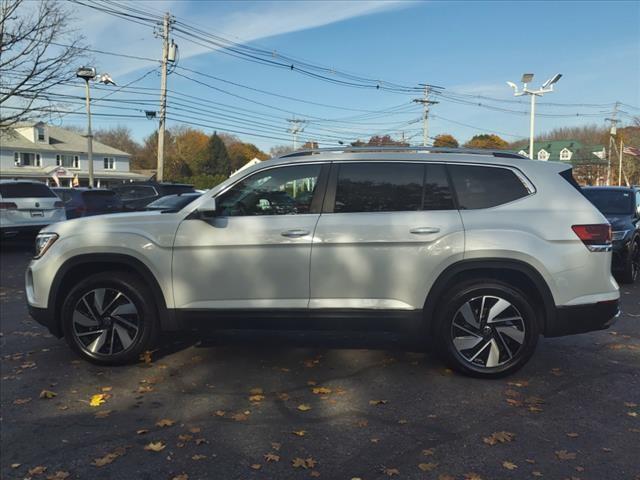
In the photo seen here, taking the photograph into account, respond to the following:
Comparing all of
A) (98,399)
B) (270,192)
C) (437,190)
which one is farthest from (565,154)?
(98,399)

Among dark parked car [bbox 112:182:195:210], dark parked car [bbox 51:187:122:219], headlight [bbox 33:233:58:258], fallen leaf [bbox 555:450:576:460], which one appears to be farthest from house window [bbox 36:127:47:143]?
fallen leaf [bbox 555:450:576:460]

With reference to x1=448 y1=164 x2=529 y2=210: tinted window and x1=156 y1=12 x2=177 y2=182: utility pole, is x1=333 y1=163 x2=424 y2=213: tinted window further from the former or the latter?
x1=156 y1=12 x2=177 y2=182: utility pole

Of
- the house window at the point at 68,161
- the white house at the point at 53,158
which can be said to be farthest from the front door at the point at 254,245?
the house window at the point at 68,161

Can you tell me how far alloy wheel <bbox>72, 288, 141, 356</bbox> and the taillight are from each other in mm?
3778

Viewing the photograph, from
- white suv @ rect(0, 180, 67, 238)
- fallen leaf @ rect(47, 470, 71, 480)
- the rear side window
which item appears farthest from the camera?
the rear side window

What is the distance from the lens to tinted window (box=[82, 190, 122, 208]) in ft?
50.3

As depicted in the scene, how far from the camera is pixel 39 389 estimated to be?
448cm

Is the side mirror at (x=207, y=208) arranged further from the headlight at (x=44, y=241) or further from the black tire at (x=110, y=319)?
the headlight at (x=44, y=241)

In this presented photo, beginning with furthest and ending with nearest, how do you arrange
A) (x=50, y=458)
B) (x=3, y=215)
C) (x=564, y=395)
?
1. (x=3, y=215)
2. (x=564, y=395)
3. (x=50, y=458)

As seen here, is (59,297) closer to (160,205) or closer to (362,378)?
(362,378)

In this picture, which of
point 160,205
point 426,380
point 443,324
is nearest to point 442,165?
point 443,324

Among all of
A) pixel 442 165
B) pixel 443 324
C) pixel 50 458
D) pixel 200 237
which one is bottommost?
pixel 50 458

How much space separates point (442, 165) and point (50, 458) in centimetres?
357

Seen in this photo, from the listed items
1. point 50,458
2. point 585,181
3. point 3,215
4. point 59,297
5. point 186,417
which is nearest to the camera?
point 50,458
